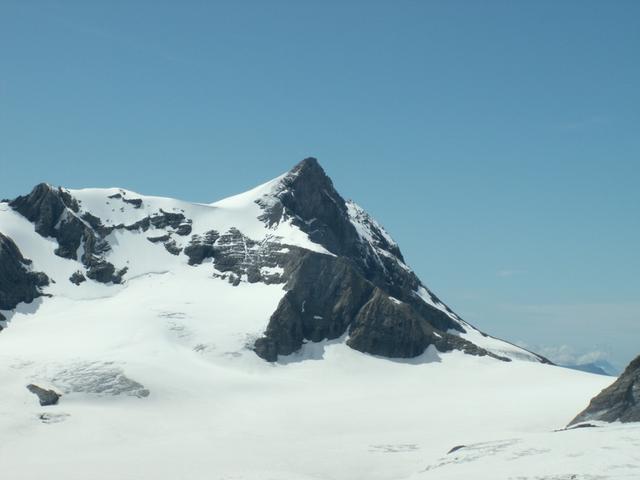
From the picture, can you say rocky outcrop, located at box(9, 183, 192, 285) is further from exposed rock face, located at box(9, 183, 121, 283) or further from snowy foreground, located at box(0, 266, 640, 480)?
snowy foreground, located at box(0, 266, 640, 480)

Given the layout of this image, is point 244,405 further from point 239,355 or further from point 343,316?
point 343,316

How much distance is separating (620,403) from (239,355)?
62.9 m

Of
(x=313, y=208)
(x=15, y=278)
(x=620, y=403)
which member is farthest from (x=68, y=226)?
(x=620, y=403)

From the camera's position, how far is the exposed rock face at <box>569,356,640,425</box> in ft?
298

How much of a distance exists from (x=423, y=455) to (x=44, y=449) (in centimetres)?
3983

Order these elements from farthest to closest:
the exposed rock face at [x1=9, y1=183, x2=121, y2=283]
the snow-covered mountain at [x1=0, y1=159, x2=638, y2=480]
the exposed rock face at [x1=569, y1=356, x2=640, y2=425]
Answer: the exposed rock face at [x1=9, y1=183, x2=121, y2=283] < the snow-covered mountain at [x1=0, y1=159, x2=638, y2=480] < the exposed rock face at [x1=569, y1=356, x2=640, y2=425]

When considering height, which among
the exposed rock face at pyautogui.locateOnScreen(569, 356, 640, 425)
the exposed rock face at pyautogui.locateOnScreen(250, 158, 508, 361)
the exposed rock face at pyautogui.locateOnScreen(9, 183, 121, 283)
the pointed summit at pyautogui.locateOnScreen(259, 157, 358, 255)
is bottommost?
the exposed rock face at pyautogui.locateOnScreen(569, 356, 640, 425)

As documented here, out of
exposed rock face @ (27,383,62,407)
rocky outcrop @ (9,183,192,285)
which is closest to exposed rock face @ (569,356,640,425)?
exposed rock face @ (27,383,62,407)

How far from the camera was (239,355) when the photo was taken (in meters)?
137

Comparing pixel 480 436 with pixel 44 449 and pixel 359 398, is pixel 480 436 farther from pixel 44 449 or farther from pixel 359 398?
pixel 44 449

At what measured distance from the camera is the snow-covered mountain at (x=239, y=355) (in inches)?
3644

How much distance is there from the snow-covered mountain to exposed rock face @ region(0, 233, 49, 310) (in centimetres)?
32

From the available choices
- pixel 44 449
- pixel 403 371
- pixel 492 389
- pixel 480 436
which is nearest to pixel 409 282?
pixel 403 371

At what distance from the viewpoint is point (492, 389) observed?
128625 mm
